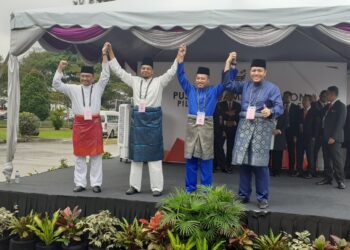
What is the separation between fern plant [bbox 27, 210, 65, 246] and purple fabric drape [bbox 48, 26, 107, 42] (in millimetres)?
2217

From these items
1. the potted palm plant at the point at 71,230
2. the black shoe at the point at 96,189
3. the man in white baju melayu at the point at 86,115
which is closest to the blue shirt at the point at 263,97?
the man in white baju melayu at the point at 86,115

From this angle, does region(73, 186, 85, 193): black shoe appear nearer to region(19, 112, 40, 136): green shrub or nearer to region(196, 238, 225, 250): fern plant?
region(196, 238, 225, 250): fern plant

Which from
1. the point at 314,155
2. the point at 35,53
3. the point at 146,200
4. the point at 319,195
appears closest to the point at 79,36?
the point at 146,200

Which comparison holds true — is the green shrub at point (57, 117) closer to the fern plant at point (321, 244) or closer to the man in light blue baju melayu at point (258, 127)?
the man in light blue baju melayu at point (258, 127)

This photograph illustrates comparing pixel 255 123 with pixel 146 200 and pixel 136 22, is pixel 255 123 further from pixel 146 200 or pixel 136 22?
pixel 136 22

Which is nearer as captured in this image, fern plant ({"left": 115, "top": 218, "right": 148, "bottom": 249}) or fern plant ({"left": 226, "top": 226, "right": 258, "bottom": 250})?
fern plant ({"left": 226, "top": 226, "right": 258, "bottom": 250})

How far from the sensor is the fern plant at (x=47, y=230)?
4402 mm

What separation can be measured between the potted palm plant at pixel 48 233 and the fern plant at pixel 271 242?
77.3 inches

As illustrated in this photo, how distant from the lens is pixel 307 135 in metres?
6.85

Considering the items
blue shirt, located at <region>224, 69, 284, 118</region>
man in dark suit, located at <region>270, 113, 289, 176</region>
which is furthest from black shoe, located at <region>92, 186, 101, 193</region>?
man in dark suit, located at <region>270, 113, 289, 176</region>

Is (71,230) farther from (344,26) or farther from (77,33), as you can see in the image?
(344,26)

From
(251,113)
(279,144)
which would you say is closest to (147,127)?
(251,113)

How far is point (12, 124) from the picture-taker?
5.66m

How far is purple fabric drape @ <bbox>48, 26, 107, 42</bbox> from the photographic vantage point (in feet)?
17.7
